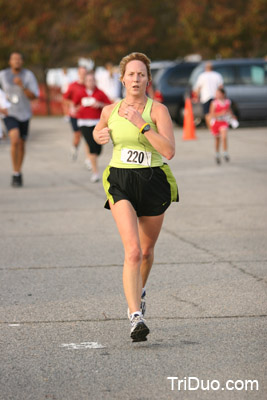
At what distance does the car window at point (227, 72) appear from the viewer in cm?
2703

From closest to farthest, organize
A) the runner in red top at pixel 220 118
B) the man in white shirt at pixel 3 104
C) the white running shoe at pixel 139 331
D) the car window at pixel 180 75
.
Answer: the white running shoe at pixel 139 331 < the man in white shirt at pixel 3 104 < the runner in red top at pixel 220 118 < the car window at pixel 180 75

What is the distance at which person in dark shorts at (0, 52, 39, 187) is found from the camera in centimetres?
1411

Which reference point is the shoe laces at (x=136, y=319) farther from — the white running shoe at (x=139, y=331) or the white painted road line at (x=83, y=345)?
the white painted road line at (x=83, y=345)

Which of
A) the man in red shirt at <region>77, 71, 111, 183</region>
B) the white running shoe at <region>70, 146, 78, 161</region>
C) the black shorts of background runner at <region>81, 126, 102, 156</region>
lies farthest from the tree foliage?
the black shorts of background runner at <region>81, 126, 102, 156</region>

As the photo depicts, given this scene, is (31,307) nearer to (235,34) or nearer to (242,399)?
(242,399)

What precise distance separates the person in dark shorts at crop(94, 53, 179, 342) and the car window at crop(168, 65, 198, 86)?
72.4ft

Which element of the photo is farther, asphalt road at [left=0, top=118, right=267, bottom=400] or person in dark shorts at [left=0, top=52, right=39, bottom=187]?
person in dark shorts at [left=0, top=52, right=39, bottom=187]

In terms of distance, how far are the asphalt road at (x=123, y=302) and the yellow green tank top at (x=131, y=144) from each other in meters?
1.08

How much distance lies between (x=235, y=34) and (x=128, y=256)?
43.1 meters

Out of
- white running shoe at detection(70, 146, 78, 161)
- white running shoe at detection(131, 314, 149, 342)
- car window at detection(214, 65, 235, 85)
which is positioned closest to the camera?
white running shoe at detection(131, 314, 149, 342)

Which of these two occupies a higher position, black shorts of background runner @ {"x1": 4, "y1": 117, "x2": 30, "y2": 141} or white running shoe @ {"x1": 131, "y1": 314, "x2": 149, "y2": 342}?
black shorts of background runner @ {"x1": 4, "y1": 117, "x2": 30, "y2": 141}

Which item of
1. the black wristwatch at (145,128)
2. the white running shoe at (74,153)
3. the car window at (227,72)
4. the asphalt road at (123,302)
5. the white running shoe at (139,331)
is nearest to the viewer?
the asphalt road at (123,302)

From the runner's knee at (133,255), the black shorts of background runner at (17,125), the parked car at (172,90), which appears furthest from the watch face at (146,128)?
the parked car at (172,90)

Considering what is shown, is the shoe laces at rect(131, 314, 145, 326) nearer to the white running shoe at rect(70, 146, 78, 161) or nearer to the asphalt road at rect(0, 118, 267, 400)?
the asphalt road at rect(0, 118, 267, 400)
